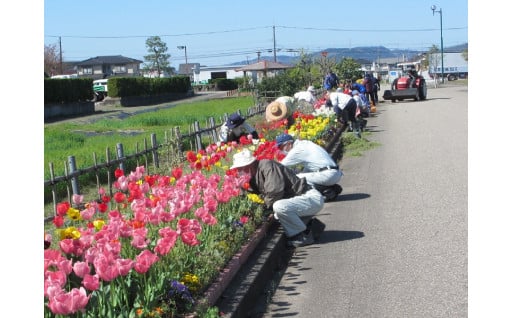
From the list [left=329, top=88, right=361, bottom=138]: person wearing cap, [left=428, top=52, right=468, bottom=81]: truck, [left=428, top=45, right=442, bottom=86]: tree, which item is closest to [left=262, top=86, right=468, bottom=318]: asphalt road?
[left=329, top=88, right=361, bottom=138]: person wearing cap

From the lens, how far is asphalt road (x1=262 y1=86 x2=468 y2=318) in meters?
6.33

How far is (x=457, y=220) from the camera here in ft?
30.8

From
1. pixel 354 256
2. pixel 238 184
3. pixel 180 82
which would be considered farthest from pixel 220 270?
pixel 180 82

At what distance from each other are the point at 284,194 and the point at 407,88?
30016 mm

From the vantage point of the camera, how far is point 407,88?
37.4m

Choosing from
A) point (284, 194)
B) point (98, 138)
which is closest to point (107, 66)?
point (98, 138)

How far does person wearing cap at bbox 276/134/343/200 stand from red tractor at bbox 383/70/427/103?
27.1 metres

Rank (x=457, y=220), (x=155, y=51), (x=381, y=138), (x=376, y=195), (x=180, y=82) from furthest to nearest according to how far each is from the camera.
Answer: (x=155, y=51)
(x=180, y=82)
(x=381, y=138)
(x=376, y=195)
(x=457, y=220)

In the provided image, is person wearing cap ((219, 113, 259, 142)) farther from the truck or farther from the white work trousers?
the truck

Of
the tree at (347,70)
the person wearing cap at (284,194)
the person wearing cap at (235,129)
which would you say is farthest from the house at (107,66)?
the person wearing cap at (284,194)

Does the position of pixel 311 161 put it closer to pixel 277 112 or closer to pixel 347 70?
pixel 277 112

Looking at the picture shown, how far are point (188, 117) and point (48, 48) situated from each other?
246 ft

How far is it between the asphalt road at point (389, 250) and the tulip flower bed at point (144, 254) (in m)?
0.77

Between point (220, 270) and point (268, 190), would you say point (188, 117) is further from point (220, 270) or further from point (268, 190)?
point (220, 270)
